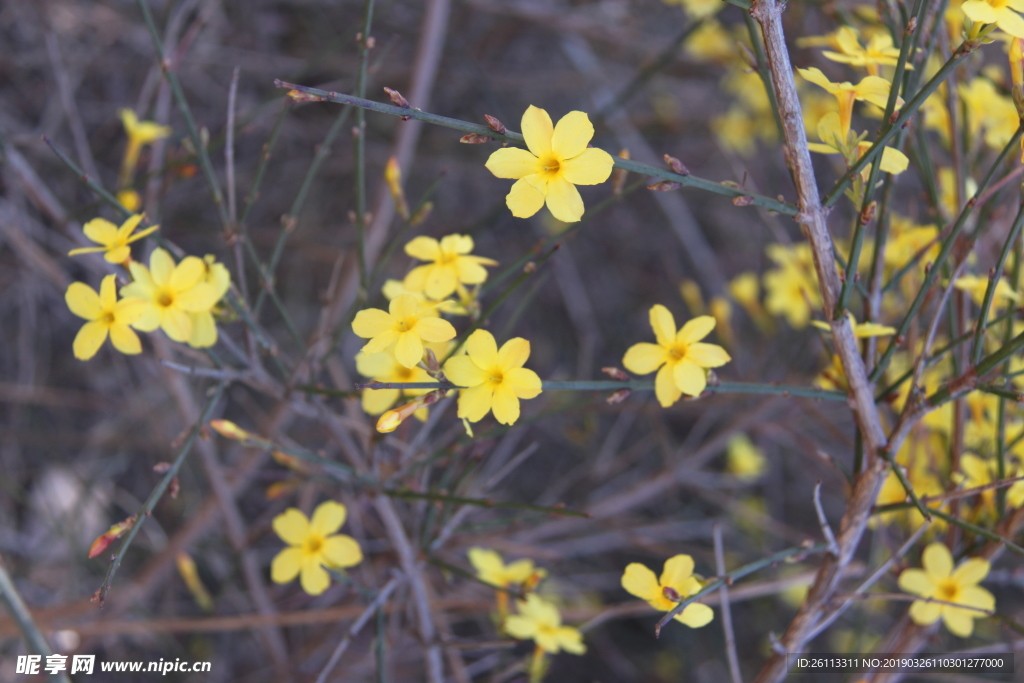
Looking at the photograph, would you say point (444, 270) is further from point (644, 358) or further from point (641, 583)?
point (641, 583)

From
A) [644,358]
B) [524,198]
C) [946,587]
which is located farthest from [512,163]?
[946,587]

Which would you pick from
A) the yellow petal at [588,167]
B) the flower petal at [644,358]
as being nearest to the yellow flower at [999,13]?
the yellow petal at [588,167]

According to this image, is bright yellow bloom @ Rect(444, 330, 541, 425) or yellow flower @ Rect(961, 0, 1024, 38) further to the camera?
bright yellow bloom @ Rect(444, 330, 541, 425)

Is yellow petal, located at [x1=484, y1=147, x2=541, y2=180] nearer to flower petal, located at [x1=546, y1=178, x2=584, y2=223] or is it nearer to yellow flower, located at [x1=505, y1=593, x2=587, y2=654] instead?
flower petal, located at [x1=546, y1=178, x2=584, y2=223]

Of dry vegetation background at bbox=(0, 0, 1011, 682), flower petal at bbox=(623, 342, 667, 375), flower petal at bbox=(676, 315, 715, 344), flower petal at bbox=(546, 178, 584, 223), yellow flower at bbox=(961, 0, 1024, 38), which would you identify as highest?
dry vegetation background at bbox=(0, 0, 1011, 682)

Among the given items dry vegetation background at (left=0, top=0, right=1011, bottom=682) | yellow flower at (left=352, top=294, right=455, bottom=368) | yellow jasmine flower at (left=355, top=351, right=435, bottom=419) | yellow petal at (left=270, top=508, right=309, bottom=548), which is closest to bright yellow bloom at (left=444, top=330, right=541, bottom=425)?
yellow flower at (left=352, top=294, right=455, bottom=368)

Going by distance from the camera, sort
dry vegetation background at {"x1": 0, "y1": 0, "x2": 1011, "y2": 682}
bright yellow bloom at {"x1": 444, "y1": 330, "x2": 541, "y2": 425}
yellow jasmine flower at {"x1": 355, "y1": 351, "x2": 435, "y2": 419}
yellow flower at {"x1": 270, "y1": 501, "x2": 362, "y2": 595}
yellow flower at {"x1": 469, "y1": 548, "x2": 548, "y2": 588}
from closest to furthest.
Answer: bright yellow bloom at {"x1": 444, "y1": 330, "x2": 541, "y2": 425} < yellow jasmine flower at {"x1": 355, "y1": 351, "x2": 435, "y2": 419} < yellow flower at {"x1": 270, "y1": 501, "x2": 362, "y2": 595} < yellow flower at {"x1": 469, "y1": 548, "x2": 548, "y2": 588} < dry vegetation background at {"x1": 0, "y1": 0, "x2": 1011, "y2": 682}

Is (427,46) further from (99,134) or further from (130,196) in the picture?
(99,134)

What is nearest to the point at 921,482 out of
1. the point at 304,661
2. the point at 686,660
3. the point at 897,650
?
the point at 897,650
